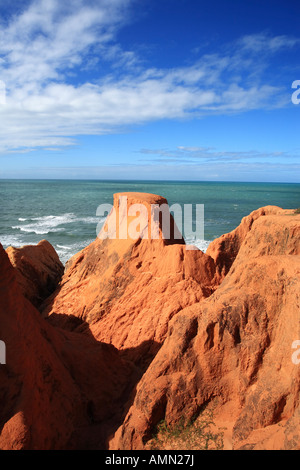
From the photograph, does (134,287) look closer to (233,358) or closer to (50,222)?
(233,358)

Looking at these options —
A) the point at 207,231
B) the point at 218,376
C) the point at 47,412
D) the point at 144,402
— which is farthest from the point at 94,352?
the point at 207,231

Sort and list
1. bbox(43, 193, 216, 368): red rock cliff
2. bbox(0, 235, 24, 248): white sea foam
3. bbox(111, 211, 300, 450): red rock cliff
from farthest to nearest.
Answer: bbox(0, 235, 24, 248): white sea foam → bbox(43, 193, 216, 368): red rock cliff → bbox(111, 211, 300, 450): red rock cliff

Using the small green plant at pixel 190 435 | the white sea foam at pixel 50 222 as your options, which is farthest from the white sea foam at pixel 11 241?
the small green plant at pixel 190 435

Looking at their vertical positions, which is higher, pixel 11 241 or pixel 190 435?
pixel 11 241

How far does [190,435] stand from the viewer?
261 inches

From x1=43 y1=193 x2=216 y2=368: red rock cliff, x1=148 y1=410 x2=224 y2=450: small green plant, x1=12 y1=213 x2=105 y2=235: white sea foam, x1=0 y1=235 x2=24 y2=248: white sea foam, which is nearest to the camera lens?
x1=148 y1=410 x2=224 y2=450: small green plant

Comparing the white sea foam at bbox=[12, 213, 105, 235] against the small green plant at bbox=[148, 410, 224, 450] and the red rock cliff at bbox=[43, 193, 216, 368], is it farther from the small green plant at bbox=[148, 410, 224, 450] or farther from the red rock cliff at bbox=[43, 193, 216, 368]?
the small green plant at bbox=[148, 410, 224, 450]

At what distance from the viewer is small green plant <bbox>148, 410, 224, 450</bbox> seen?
6359 millimetres

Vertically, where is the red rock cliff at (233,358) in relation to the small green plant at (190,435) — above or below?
above

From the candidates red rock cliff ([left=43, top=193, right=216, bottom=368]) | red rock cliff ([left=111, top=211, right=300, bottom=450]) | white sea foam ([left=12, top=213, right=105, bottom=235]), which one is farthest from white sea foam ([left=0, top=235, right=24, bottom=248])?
red rock cliff ([left=111, top=211, right=300, bottom=450])

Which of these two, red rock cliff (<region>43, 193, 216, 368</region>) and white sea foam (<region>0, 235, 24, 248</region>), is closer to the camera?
red rock cliff (<region>43, 193, 216, 368</region>)

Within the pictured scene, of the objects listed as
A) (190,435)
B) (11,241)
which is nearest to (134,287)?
(190,435)

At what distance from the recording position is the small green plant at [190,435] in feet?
20.9

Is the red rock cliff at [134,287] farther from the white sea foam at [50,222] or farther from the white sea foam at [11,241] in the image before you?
the white sea foam at [50,222]
